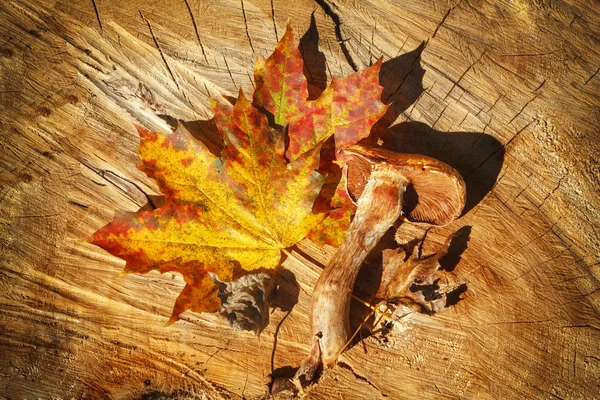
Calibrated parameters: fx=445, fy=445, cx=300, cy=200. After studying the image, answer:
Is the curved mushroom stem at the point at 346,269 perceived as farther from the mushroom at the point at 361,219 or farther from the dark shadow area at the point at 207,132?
the dark shadow area at the point at 207,132

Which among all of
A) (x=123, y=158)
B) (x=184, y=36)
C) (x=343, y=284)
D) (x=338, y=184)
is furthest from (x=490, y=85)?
(x=123, y=158)

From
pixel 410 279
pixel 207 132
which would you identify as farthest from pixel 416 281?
pixel 207 132

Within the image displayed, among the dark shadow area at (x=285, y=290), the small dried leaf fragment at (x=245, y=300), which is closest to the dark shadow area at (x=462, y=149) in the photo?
Result: the dark shadow area at (x=285, y=290)

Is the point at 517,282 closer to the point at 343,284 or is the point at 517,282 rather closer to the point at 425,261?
the point at 425,261

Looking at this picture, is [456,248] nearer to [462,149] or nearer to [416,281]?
[416,281]

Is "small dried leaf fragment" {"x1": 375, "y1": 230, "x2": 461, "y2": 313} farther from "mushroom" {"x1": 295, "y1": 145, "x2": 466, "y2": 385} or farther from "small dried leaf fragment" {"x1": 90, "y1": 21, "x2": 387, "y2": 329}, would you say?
"small dried leaf fragment" {"x1": 90, "y1": 21, "x2": 387, "y2": 329}

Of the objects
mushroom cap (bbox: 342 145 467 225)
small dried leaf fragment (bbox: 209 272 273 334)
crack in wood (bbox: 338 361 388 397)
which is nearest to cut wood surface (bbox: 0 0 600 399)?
crack in wood (bbox: 338 361 388 397)
